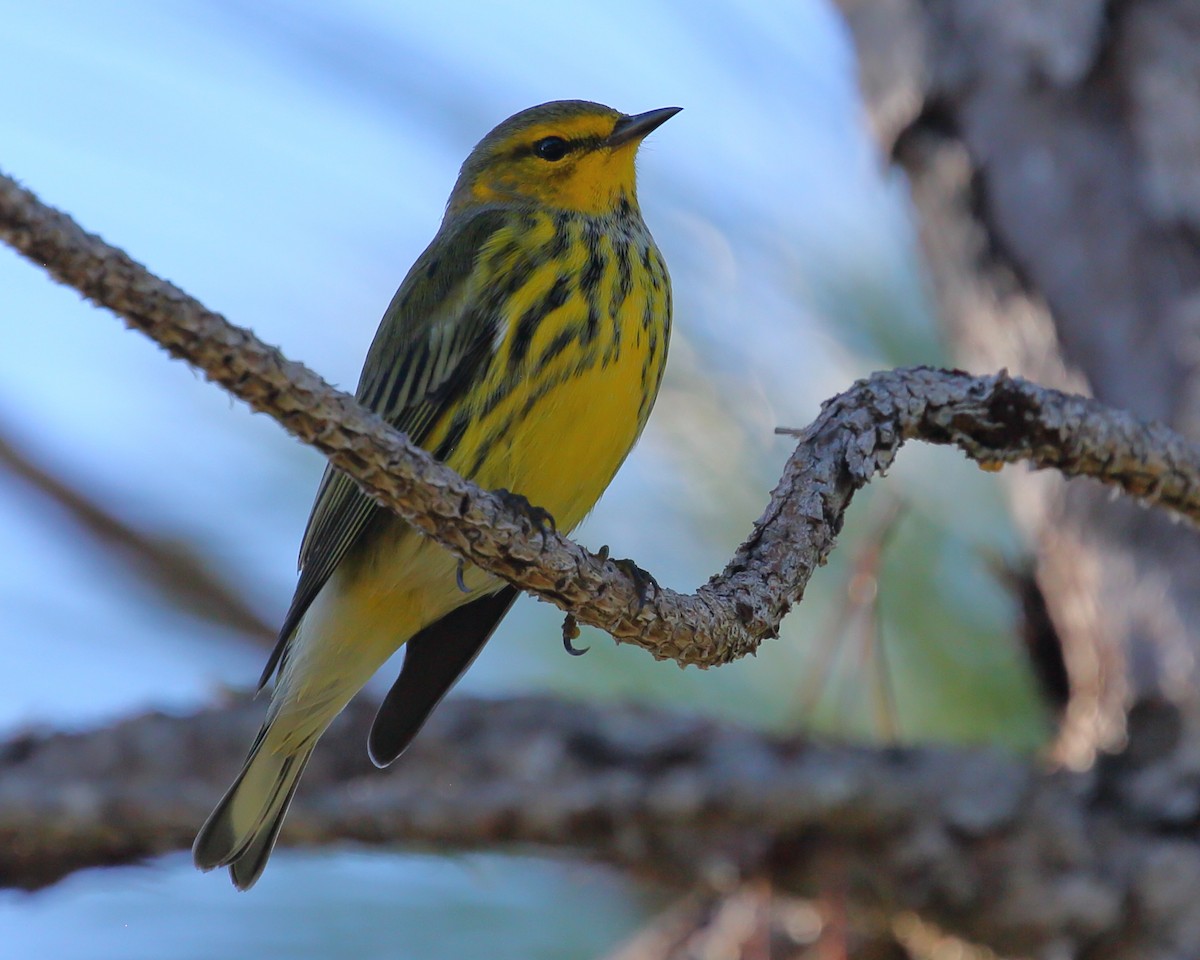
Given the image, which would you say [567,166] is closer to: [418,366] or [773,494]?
[418,366]

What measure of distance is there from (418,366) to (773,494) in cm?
115

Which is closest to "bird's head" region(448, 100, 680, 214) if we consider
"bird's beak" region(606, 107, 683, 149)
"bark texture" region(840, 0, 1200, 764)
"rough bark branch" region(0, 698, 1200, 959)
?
"bird's beak" region(606, 107, 683, 149)

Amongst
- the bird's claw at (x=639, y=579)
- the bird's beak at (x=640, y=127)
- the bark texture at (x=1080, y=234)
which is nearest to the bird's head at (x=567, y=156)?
the bird's beak at (x=640, y=127)

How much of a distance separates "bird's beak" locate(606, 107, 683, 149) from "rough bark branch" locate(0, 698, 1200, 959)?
1.40 metres

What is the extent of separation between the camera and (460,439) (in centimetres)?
284

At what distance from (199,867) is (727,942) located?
1.14 metres

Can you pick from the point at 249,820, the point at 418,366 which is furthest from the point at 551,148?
the point at 249,820

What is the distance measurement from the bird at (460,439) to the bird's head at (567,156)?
42mm

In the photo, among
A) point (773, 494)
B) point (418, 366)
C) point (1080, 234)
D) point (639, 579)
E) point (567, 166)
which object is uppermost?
point (1080, 234)

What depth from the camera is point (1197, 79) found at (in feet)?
11.0

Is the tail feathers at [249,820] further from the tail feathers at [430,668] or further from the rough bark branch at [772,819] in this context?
the tail feathers at [430,668]

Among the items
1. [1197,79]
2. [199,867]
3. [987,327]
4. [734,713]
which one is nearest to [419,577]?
[199,867]

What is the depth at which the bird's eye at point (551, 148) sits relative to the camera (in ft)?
11.5

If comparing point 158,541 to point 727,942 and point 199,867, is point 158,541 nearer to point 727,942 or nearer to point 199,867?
point 199,867
